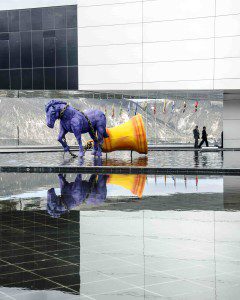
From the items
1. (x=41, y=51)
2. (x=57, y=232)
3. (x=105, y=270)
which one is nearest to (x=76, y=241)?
(x=57, y=232)

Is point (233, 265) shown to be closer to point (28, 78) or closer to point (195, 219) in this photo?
point (195, 219)

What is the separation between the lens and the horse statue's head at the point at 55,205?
422 inches

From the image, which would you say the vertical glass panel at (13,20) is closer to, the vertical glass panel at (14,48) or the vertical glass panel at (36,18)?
the vertical glass panel at (14,48)

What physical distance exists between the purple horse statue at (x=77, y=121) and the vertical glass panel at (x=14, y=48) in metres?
10.8

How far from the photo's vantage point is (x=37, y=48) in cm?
3684

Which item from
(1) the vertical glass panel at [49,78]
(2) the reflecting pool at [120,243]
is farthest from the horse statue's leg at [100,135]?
(2) the reflecting pool at [120,243]

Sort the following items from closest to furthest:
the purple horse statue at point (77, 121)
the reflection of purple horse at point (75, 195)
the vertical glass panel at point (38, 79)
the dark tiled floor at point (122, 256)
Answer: the dark tiled floor at point (122, 256)
the reflection of purple horse at point (75, 195)
the purple horse statue at point (77, 121)
the vertical glass panel at point (38, 79)

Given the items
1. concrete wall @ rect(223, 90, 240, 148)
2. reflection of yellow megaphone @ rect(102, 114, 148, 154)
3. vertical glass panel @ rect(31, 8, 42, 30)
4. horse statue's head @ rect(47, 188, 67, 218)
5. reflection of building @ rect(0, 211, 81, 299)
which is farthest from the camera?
concrete wall @ rect(223, 90, 240, 148)

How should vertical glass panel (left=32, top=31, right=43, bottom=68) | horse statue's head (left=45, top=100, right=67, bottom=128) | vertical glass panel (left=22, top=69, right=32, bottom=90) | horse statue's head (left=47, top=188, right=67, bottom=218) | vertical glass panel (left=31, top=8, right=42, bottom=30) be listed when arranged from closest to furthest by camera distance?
horse statue's head (left=47, top=188, right=67, bottom=218)
horse statue's head (left=45, top=100, right=67, bottom=128)
vertical glass panel (left=31, top=8, right=42, bottom=30)
vertical glass panel (left=32, top=31, right=43, bottom=68)
vertical glass panel (left=22, top=69, right=32, bottom=90)

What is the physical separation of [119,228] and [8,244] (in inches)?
69.4

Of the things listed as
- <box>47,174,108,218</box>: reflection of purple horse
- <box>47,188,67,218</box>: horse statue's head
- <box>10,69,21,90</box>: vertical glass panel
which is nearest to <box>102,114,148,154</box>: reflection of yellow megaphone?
<box>47,174,108,218</box>: reflection of purple horse

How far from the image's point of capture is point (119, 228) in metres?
9.30

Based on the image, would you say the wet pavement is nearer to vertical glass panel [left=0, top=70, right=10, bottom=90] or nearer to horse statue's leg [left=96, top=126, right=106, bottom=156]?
horse statue's leg [left=96, top=126, right=106, bottom=156]

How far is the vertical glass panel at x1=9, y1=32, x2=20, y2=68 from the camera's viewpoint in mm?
37094
